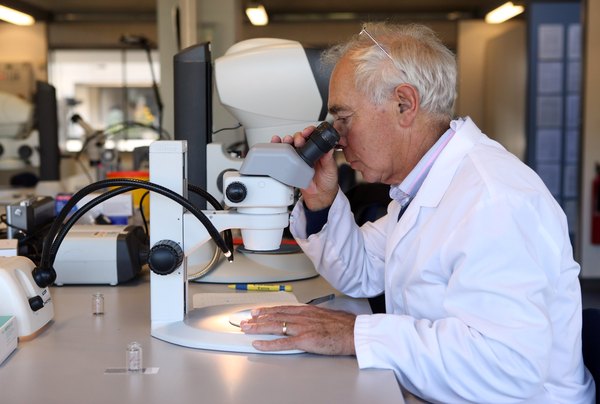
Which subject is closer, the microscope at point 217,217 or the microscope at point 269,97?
the microscope at point 217,217

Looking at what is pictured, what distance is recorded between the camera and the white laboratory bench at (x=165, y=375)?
1.00 meters

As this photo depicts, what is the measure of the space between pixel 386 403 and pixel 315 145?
468 mm

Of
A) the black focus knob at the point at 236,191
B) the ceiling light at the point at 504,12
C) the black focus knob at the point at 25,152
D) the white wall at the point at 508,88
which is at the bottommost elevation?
the black focus knob at the point at 236,191

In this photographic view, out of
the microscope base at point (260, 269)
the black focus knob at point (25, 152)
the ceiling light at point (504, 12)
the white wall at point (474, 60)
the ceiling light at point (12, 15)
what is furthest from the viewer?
the white wall at point (474, 60)

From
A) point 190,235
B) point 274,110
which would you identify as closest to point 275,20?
point 274,110

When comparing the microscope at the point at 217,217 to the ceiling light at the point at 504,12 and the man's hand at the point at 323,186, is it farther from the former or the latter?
the ceiling light at the point at 504,12

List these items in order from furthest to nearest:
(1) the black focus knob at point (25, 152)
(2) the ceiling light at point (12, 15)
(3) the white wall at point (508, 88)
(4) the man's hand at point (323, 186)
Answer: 1. (3) the white wall at point (508, 88)
2. (2) the ceiling light at point (12, 15)
3. (1) the black focus knob at point (25, 152)
4. (4) the man's hand at point (323, 186)

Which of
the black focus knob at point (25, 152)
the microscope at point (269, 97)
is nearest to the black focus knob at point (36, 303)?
the microscope at point (269, 97)

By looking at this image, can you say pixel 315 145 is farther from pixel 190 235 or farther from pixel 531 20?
pixel 531 20

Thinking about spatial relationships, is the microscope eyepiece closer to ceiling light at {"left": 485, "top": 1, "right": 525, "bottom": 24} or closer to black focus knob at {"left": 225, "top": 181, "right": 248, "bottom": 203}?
black focus knob at {"left": 225, "top": 181, "right": 248, "bottom": 203}

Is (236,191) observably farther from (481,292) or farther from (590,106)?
(590,106)

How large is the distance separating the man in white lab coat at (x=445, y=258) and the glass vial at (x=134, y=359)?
190mm

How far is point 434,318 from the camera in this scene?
48.8 inches

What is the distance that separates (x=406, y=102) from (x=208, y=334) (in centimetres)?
55
